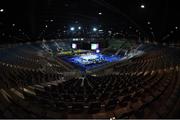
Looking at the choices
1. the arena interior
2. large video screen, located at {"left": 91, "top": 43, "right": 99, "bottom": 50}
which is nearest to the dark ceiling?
the arena interior

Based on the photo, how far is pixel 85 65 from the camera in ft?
75.6

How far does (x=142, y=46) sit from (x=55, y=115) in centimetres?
2329

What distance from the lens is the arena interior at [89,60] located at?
22.9 ft

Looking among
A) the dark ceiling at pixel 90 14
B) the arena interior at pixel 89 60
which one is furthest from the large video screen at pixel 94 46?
the dark ceiling at pixel 90 14

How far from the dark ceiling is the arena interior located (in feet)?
0.42

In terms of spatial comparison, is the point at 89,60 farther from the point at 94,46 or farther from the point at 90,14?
the point at 90,14

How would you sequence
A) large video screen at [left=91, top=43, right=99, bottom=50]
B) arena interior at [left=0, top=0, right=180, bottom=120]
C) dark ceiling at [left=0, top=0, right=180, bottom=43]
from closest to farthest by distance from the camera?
arena interior at [left=0, top=0, right=180, bottom=120], dark ceiling at [left=0, top=0, right=180, bottom=43], large video screen at [left=91, top=43, right=99, bottom=50]

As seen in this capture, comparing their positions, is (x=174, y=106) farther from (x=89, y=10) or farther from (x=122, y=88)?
(x=89, y=10)

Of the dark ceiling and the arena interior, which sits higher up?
the dark ceiling

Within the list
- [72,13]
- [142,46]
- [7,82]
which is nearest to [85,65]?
[142,46]

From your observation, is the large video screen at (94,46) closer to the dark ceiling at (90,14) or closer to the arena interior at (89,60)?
the arena interior at (89,60)

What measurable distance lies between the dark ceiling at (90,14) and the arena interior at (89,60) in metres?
0.13

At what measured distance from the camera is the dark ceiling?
24359mm

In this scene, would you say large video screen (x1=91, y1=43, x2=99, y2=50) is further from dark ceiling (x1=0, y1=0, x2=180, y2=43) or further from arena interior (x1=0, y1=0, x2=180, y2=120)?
dark ceiling (x1=0, y1=0, x2=180, y2=43)
